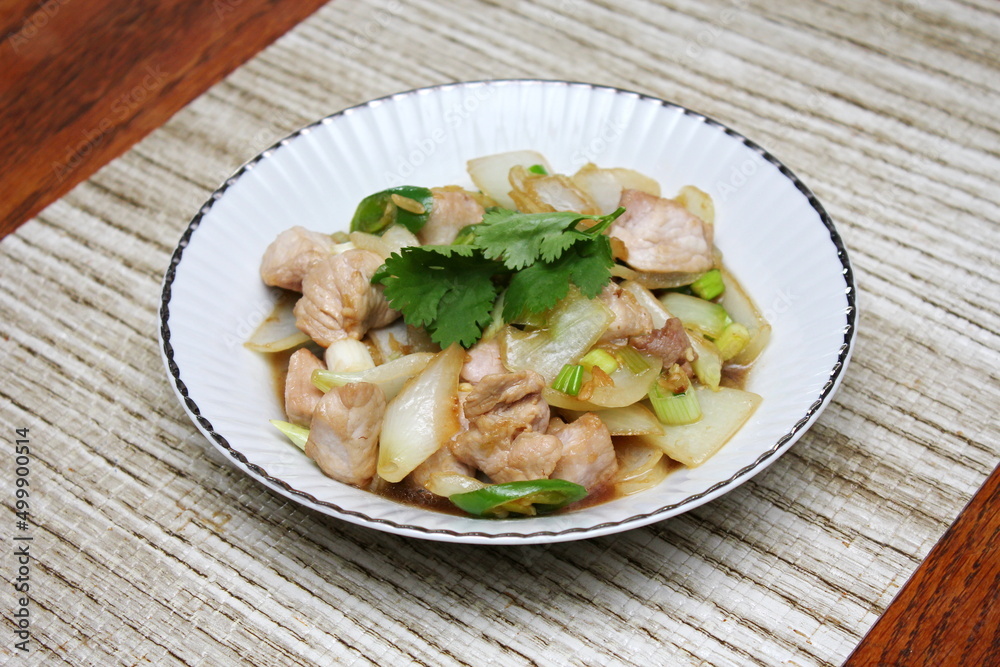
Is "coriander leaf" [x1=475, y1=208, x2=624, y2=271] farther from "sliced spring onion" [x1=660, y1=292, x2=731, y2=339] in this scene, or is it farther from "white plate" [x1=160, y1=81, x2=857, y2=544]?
"white plate" [x1=160, y1=81, x2=857, y2=544]

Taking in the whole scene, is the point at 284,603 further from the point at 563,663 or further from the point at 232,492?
the point at 563,663

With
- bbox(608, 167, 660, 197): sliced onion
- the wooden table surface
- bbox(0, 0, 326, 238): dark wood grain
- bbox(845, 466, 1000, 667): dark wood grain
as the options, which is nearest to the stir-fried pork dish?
bbox(608, 167, 660, 197): sliced onion

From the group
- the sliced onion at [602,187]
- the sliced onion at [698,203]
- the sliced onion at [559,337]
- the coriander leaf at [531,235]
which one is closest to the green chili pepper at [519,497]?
the sliced onion at [559,337]

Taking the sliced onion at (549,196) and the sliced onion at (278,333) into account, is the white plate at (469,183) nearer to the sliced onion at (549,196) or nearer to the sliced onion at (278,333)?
the sliced onion at (278,333)

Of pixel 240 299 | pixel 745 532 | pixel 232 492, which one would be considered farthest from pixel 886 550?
pixel 240 299

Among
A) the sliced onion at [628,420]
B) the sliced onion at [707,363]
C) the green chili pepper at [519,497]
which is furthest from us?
the sliced onion at [707,363]

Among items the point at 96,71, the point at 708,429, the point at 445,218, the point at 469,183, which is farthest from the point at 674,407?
the point at 96,71
